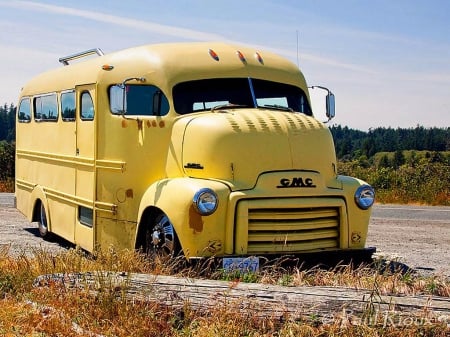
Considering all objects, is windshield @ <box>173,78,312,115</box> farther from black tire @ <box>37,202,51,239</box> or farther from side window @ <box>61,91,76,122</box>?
black tire @ <box>37,202,51,239</box>

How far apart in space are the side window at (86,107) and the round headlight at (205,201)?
2672 mm

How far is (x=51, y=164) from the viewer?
409 inches

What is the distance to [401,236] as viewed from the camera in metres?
11.4

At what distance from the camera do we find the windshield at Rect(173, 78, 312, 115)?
7836mm

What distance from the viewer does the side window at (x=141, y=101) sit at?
7.84 metres

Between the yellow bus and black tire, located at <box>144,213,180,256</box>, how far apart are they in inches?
0.6

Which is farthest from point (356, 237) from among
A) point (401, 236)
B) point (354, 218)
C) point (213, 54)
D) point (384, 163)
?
point (384, 163)

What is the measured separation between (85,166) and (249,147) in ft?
8.96

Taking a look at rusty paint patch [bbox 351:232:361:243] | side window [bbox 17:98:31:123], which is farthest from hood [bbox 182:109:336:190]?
side window [bbox 17:98:31:123]

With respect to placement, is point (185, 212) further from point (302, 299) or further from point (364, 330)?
point (364, 330)

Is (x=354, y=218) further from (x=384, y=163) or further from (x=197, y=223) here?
(x=384, y=163)

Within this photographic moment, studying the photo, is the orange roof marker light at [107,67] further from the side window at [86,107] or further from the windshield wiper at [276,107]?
the windshield wiper at [276,107]

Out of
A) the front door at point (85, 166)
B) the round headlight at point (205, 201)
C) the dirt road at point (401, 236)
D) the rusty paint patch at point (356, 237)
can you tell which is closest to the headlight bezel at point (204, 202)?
the round headlight at point (205, 201)

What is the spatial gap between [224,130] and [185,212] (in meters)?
1.06
